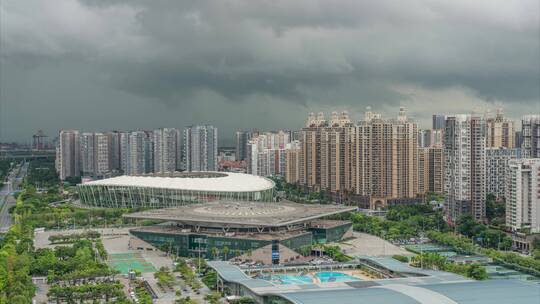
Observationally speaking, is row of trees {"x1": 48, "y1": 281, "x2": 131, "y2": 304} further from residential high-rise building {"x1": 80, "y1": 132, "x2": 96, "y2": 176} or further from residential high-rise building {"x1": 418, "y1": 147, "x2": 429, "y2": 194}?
residential high-rise building {"x1": 80, "y1": 132, "x2": 96, "y2": 176}

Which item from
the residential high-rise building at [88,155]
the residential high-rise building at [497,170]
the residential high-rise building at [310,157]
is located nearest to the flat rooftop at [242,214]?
the residential high-rise building at [497,170]

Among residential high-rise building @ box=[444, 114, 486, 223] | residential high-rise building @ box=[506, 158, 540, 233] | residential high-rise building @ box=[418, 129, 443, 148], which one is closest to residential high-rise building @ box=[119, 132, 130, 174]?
residential high-rise building @ box=[418, 129, 443, 148]

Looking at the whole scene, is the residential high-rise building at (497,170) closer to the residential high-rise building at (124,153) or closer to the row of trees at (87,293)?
the row of trees at (87,293)

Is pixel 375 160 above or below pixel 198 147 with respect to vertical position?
Answer: below

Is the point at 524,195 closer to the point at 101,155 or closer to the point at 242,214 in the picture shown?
the point at 242,214

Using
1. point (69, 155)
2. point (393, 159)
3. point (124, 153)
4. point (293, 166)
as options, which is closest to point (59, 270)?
point (393, 159)

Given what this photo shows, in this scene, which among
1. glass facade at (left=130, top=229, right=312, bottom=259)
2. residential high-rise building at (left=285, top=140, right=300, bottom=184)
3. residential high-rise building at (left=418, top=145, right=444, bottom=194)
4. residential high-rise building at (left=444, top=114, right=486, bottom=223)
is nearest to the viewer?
glass facade at (left=130, top=229, right=312, bottom=259)

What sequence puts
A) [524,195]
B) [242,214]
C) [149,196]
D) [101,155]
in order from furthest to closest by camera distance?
1. [101,155]
2. [149,196]
3. [524,195]
4. [242,214]
